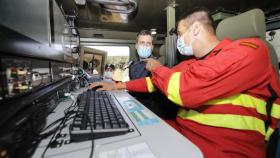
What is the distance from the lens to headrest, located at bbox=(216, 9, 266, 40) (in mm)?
1154

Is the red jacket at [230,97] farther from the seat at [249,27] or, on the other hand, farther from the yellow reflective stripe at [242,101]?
the seat at [249,27]

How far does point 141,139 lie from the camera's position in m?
0.56

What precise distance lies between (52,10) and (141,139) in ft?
4.53

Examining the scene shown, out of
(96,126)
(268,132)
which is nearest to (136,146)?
(96,126)

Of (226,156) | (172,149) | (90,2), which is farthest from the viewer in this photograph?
(90,2)

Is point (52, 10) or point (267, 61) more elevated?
point (52, 10)

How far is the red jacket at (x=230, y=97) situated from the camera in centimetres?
72

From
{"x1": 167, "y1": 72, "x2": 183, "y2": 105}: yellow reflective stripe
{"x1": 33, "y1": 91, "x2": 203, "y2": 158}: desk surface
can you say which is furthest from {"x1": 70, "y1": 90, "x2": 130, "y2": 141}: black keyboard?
{"x1": 167, "y1": 72, "x2": 183, "y2": 105}: yellow reflective stripe

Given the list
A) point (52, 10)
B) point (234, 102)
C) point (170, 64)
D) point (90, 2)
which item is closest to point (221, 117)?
point (234, 102)

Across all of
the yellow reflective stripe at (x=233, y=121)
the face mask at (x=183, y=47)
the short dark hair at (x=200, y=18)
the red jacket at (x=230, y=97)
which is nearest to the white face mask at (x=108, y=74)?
the face mask at (x=183, y=47)

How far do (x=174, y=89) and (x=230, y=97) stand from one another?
274mm

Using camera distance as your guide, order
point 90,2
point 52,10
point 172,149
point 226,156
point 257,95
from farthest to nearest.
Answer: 1. point 90,2
2. point 52,10
3. point 257,95
4. point 226,156
5. point 172,149

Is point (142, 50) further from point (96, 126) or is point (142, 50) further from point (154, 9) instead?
point (154, 9)

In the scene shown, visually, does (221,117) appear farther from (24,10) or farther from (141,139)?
(24,10)
